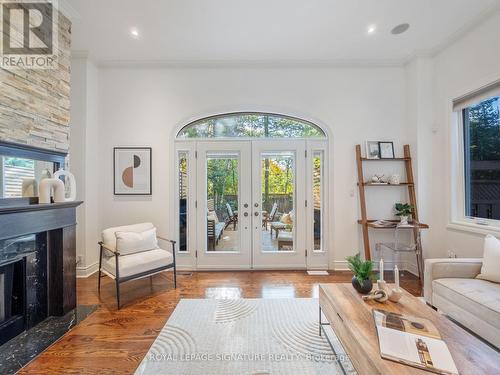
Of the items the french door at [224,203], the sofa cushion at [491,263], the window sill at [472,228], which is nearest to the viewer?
the sofa cushion at [491,263]

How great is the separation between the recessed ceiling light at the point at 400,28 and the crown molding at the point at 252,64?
62 cm

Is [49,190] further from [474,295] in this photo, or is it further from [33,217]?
[474,295]

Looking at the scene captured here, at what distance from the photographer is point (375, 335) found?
4.75 ft

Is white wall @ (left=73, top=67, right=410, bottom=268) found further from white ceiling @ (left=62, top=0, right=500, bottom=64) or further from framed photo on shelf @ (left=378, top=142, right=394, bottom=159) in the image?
white ceiling @ (left=62, top=0, right=500, bottom=64)

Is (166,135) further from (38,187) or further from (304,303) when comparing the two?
(304,303)

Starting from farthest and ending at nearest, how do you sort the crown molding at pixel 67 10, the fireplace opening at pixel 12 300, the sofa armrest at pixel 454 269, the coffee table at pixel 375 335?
the crown molding at pixel 67 10 < the sofa armrest at pixel 454 269 < the fireplace opening at pixel 12 300 < the coffee table at pixel 375 335

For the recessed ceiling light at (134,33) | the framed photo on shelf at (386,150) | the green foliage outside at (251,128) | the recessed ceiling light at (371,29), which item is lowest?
the framed photo on shelf at (386,150)

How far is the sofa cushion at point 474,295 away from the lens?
186 centimetres

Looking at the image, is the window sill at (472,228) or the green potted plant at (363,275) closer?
the green potted plant at (363,275)

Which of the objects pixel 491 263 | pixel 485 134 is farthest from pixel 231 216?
pixel 485 134

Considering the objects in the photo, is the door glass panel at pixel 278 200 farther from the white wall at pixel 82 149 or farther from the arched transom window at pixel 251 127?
the white wall at pixel 82 149

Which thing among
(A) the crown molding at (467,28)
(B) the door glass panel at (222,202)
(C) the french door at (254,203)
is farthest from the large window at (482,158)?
(B) the door glass panel at (222,202)

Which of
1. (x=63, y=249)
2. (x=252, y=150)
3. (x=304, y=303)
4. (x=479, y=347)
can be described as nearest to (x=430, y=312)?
(x=479, y=347)

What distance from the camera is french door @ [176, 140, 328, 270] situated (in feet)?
12.8
